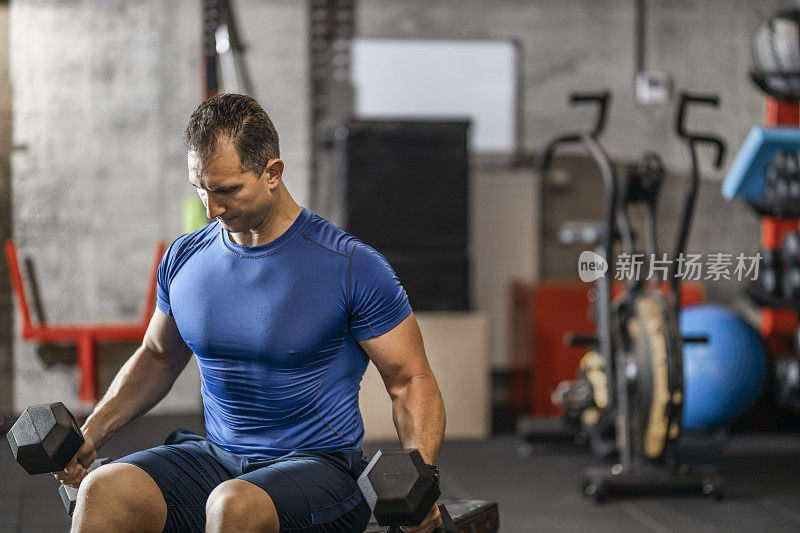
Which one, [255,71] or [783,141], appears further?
[255,71]

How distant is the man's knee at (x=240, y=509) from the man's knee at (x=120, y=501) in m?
0.10

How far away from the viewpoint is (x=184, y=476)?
1.51 metres

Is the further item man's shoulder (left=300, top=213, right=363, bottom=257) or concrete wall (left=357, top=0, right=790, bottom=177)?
concrete wall (left=357, top=0, right=790, bottom=177)

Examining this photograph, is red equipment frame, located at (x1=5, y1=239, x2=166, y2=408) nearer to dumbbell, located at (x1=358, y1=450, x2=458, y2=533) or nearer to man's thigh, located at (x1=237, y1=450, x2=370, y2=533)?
man's thigh, located at (x1=237, y1=450, x2=370, y2=533)

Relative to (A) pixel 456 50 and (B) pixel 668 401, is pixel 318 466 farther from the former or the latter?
(A) pixel 456 50

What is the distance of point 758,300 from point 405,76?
201 cm

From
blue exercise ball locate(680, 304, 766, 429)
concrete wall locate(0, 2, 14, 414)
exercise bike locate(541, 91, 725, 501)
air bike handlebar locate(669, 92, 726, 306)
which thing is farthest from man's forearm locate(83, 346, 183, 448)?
blue exercise ball locate(680, 304, 766, 429)

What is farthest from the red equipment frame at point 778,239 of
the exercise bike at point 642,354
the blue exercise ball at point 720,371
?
the exercise bike at point 642,354

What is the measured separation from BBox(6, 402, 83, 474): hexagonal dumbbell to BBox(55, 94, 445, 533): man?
0.16 ft

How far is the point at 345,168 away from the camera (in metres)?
4.15

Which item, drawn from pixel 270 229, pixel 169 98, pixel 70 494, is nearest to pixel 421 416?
pixel 270 229

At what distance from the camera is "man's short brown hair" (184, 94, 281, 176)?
1416 mm

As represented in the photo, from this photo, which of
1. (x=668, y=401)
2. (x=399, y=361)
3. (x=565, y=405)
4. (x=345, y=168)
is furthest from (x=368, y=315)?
(x=345, y=168)
